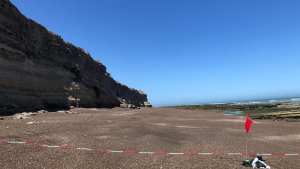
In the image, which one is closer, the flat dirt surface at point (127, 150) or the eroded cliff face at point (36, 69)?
the flat dirt surface at point (127, 150)

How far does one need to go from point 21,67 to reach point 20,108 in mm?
5425

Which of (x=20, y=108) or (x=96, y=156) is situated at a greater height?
(x=20, y=108)

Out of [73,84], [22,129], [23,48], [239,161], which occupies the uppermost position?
[23,48]

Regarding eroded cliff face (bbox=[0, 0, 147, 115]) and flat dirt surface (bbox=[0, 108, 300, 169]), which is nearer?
flat dirt surface (bbox=[0, 108, 300, 169])

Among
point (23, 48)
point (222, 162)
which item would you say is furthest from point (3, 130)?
point (23, 48)

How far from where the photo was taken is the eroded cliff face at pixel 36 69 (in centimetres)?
3481

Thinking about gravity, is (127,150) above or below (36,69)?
below

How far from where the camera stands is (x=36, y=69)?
138ft

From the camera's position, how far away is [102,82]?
79062mm

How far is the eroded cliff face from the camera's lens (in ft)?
114

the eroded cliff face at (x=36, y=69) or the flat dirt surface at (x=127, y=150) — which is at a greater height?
the eroded cliff face at (x=36, y=69)

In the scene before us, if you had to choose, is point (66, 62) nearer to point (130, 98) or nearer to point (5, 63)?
point (5, 63)

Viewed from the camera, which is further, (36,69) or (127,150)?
(36,69)

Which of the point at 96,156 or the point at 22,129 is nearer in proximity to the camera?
the point at 96,156
